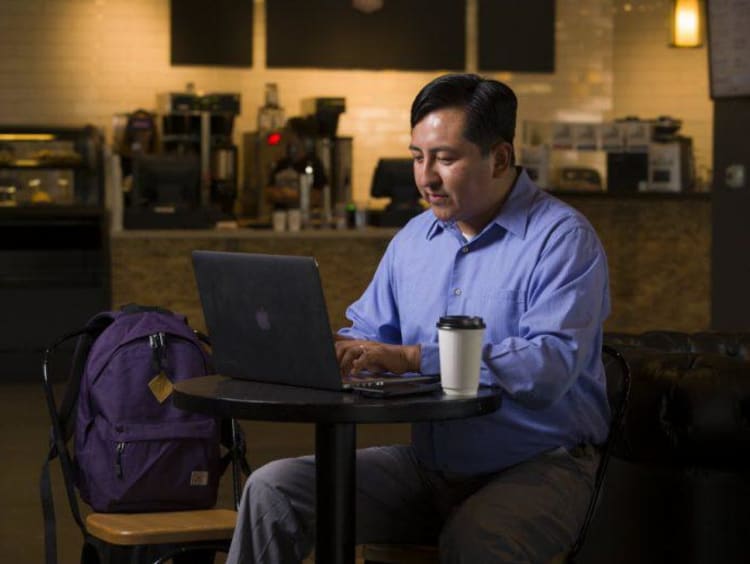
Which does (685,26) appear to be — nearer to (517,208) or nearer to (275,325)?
(517,208)

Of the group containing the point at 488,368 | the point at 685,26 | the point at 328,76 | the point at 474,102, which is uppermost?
the point at 685,26

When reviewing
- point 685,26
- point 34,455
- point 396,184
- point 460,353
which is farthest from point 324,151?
point 460,353

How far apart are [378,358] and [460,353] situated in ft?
0.74

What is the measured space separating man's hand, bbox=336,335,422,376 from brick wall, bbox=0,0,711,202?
8346 millimetres

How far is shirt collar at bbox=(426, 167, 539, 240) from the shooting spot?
278 cm

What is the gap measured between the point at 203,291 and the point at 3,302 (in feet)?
20.2

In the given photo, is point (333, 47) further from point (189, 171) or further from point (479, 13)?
point (189, 171)

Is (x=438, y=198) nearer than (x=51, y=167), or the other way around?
(x=438, y=198)

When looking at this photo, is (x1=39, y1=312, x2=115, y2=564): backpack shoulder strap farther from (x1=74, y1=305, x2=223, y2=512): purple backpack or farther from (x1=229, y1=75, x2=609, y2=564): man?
(x1=229, y1=75, x2=609, y2=564): man

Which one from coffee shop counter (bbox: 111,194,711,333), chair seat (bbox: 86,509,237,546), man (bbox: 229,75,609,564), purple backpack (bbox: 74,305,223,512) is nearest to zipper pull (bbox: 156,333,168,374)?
purple backpack (bbox: 74,305,223,512)

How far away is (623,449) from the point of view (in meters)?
3.20

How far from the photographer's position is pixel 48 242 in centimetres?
899

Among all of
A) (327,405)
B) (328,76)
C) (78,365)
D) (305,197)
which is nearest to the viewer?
(327,405)

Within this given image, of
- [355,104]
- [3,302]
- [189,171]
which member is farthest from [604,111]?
[3,302]
